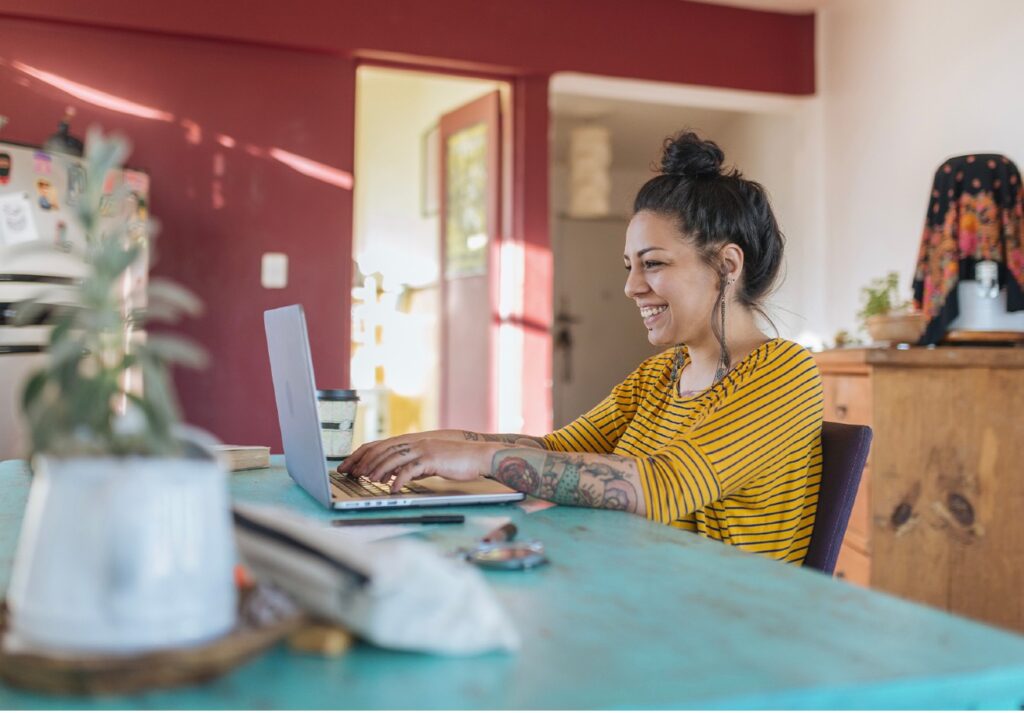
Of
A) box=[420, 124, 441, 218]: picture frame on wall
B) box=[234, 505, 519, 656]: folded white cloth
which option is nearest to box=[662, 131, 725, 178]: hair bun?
box=[234, 505, 519, 656]: folded white cloth

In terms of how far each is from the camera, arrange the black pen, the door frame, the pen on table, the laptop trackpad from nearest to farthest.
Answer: the pen on table → the black pen → the laptop trackpad → the door frame

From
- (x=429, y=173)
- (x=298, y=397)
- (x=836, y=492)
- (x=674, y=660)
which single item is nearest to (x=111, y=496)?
(x=674, y=660)

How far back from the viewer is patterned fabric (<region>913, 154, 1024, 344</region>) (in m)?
3.19

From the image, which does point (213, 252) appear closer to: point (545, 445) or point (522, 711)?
point (545, 445)

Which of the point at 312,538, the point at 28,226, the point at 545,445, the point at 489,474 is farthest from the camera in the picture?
the point at 28,226

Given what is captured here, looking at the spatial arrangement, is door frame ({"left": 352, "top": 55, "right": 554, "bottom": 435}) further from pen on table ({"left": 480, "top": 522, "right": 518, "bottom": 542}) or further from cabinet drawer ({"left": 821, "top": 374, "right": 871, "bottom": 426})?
pen on table ({"left": 480, "top": 522, "right": 518, "bottom": 542})

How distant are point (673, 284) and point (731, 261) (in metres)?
0.11

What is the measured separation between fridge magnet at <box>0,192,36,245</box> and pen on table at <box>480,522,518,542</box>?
111 inches

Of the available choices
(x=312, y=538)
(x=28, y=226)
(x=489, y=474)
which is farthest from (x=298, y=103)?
(x=312, y=538)

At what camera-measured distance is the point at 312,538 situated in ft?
2.17

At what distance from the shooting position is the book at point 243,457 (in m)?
1.75

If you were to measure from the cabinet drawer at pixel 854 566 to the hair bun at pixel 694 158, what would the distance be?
5.29ft

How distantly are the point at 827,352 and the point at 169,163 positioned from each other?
8.49 feet

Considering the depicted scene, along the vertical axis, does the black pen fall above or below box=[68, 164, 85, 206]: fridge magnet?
below
